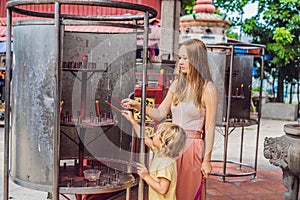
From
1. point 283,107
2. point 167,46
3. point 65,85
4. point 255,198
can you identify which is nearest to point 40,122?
point 65,85

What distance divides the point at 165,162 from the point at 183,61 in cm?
74

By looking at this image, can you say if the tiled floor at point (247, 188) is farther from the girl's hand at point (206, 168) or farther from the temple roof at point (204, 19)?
the temple roof at point (204, 19)

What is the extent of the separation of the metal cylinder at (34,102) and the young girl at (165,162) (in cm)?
60

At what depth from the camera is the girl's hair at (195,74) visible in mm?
3047

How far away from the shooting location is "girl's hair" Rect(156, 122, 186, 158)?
2.94m

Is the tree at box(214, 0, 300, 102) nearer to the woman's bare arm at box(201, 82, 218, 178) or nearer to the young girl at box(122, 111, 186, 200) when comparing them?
the woman's bare arm at box(201, 82, 218, 178)

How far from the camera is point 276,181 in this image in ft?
17.8

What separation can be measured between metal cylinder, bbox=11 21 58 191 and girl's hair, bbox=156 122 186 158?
765mm

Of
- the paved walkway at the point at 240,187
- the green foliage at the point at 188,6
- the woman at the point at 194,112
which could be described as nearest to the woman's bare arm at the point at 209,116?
the woman at the point at 194,112

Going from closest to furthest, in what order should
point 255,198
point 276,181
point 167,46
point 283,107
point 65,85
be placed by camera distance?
point 65,85
point 255,198
point 276,181
point 167,46
point 283,107

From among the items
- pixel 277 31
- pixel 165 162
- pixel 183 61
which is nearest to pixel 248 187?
pixel 165 162

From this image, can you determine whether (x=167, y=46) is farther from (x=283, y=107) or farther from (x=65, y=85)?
(x=283, y=107)

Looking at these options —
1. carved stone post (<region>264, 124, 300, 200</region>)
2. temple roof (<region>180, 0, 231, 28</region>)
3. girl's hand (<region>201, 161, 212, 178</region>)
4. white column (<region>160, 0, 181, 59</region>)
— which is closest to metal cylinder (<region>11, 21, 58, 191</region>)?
girl's hand (<region>201, 161, 212, 178</region>)

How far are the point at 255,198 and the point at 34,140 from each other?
112 inches
